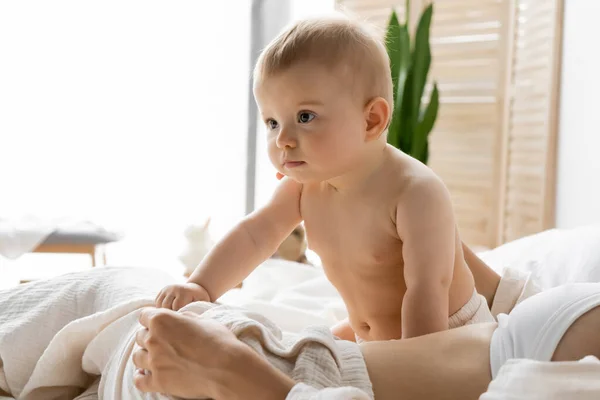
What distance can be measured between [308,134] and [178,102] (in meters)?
2.53

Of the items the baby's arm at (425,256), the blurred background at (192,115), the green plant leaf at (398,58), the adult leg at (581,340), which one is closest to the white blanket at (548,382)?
the adult leg at (581,340)

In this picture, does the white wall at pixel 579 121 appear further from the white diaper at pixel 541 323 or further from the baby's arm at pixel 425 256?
the white diaper at pixel 541 323

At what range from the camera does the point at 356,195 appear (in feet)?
3.84

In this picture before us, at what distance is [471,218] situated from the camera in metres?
3.51

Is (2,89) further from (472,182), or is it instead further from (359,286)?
(359,286)

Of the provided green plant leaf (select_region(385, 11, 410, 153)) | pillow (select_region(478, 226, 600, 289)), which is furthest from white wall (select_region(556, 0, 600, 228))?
pillow (select_region(478, 226, 600, 289))

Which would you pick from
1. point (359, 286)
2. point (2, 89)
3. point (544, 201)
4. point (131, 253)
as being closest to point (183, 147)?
point (131, 253)

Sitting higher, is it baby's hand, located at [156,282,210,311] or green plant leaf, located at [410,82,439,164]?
green plant leaf, located at [410,82,439,164]

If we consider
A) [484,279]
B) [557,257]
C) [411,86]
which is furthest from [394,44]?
[484,279]

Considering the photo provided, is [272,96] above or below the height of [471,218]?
above

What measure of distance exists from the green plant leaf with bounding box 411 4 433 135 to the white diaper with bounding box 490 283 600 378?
2363 millimetres

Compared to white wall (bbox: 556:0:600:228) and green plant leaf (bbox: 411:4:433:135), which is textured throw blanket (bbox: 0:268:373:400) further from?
green plant leaf (bbox: 411:4:433:135)

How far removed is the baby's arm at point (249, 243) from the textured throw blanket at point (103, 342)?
3.9 inches

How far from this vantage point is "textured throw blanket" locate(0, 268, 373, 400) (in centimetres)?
82
